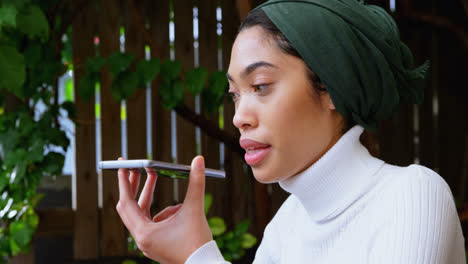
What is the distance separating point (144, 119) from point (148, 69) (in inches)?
25.6

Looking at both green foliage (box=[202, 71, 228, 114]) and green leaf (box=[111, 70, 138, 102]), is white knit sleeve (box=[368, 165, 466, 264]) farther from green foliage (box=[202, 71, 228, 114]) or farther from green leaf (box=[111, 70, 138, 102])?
green leaf (box=[111, 70, 138, 102])

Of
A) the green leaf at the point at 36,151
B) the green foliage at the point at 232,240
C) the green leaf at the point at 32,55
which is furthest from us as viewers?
the green foliage at the point at 232,240

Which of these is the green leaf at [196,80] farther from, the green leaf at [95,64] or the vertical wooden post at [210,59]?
the vertical wooden post at [210,59]

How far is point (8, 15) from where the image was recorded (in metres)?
2.24

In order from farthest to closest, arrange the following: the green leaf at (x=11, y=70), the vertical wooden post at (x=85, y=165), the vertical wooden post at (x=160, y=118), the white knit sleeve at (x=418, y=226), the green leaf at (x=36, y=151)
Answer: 1. the vertical wooden post at (x=160, y=118)
2. the vertical wooden post at (x=85, y=165)
3. the green leaf at (x=36, y=151)
4. the green leaf at (x=11, y=70)
5. the white knit sleeve at (x=418, y=226)

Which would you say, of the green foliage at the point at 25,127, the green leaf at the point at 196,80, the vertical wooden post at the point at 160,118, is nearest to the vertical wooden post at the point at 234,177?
the vertical wooden post at the point at 160,118

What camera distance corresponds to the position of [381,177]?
40.6 inches

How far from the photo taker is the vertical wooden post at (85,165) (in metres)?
3.25

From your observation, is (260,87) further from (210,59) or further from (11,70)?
(210,59)

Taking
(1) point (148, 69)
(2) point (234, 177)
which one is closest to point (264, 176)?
(1) point (148, 69)

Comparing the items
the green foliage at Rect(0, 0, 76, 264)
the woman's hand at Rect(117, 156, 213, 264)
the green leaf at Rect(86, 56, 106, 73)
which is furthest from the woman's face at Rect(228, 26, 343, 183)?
the green leaf at Rect(86, 56, 106, 73)

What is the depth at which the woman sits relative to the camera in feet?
3.22

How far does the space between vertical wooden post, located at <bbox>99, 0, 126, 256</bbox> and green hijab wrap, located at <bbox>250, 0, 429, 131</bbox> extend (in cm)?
238

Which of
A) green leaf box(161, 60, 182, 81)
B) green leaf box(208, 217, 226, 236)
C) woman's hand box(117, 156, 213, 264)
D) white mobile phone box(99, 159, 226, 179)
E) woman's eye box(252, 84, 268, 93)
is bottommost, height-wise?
green leaf box(208, 217, 226, 236)
